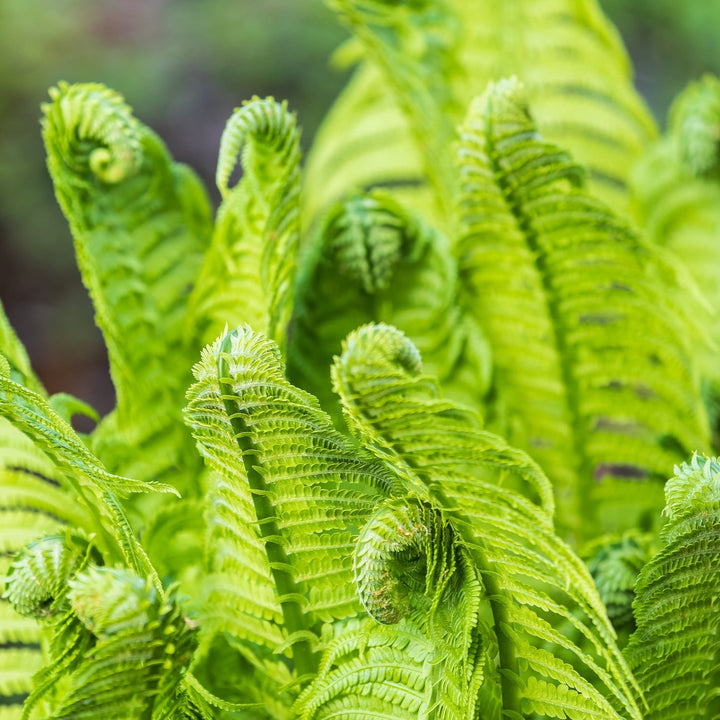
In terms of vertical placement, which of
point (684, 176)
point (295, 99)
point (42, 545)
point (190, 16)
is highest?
point (190, 16)

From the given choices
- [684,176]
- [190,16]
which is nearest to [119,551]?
[684,176]

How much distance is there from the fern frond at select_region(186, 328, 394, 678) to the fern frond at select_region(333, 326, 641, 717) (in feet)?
0.10

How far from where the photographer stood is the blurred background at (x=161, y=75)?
271 cm

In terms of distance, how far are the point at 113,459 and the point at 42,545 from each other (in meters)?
0.14

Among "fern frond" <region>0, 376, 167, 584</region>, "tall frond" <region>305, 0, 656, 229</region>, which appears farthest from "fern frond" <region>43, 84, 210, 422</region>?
"tall frond" <region>305, 0, 656, 229</region>

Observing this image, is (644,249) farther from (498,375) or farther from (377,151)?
(377,151)

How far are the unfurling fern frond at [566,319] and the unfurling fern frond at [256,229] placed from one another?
96 millimetres

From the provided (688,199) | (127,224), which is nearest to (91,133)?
(127,224)

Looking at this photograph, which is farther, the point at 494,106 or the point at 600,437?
the point at 600,437

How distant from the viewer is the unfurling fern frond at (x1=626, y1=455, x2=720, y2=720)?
364mm

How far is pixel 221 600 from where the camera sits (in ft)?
1.43

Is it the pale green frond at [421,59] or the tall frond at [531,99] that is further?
the tall frond at [531,99]

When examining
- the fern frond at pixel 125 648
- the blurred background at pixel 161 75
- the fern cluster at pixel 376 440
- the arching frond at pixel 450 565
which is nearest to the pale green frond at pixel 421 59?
the fern cluster at pixel 376 440

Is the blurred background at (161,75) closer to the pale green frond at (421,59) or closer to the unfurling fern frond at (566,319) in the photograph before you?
the pale green frond at (421,59)
